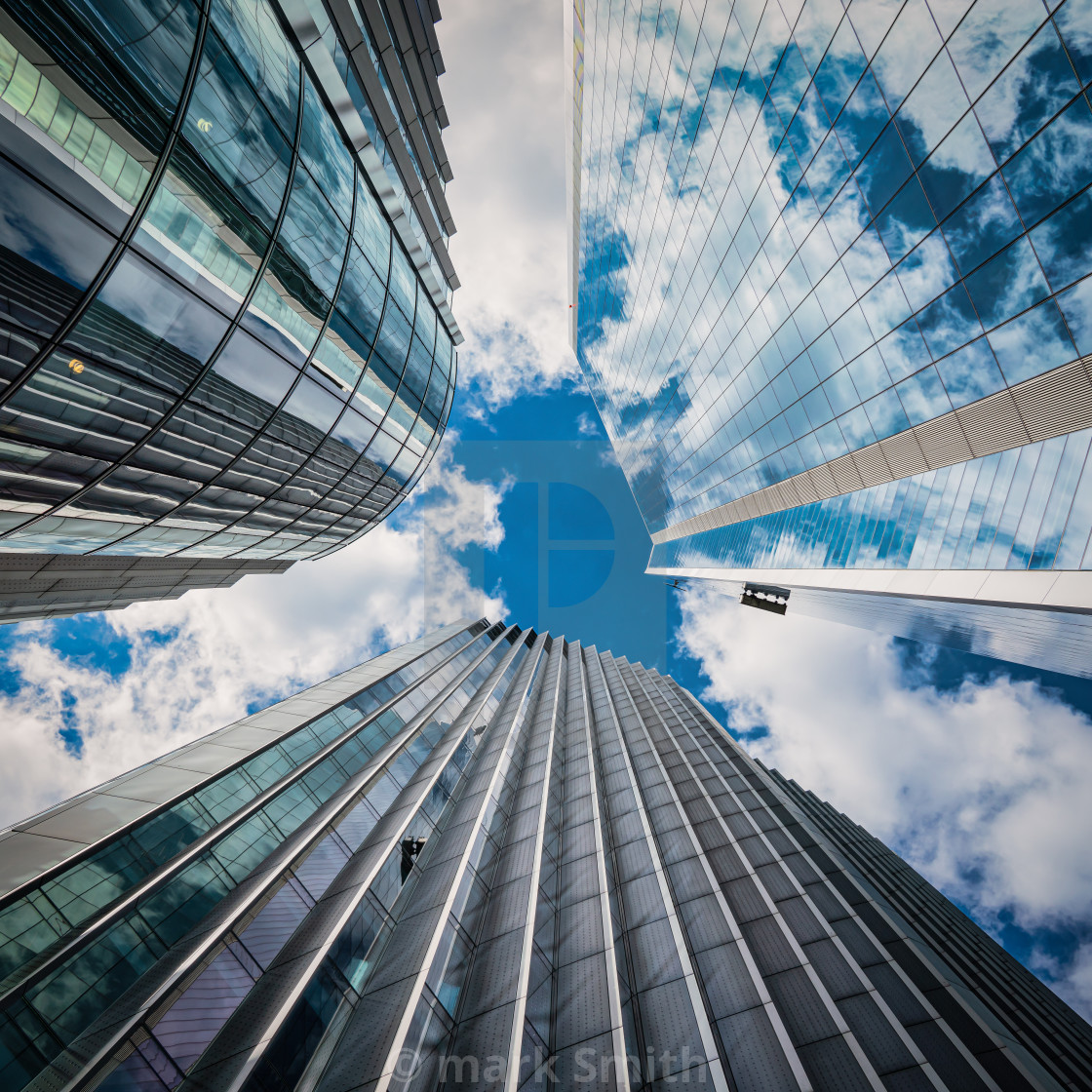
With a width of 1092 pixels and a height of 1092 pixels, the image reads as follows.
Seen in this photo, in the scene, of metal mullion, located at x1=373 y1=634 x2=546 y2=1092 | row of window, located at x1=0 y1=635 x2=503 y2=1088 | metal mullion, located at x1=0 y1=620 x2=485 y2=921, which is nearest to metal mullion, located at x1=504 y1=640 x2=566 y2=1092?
metal mullion, located at x1=373 y1=634 x2=546 y2=1092

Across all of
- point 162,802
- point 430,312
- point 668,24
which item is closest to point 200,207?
point 430,312

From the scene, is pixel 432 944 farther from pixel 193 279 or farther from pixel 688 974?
pixel 193 279

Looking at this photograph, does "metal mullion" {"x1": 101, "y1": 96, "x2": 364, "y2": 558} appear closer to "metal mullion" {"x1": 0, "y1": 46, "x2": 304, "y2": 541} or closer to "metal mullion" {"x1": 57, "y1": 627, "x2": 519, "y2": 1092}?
"metal mullion" {"x1": 0, "y1": 46, "x2": 304, "y2": 541}

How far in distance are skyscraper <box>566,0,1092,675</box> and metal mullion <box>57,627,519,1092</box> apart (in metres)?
26.1

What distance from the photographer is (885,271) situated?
2025 cm

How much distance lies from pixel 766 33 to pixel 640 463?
56.2 m

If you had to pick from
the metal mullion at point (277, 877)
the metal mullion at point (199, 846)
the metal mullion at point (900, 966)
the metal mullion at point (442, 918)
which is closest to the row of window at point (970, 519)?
the metal mullion at point (900, 966)

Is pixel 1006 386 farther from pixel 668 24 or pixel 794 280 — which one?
pixel 668 24

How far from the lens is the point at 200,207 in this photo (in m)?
9.67

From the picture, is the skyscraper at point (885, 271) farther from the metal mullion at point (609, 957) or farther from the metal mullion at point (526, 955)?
the metal mullion at point (526, 955)

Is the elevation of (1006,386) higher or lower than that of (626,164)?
lower

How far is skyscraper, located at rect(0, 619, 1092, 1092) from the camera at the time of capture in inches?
330

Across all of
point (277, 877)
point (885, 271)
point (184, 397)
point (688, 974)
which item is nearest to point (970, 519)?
point (885, 271)

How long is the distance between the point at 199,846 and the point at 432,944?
6667 millimetres
